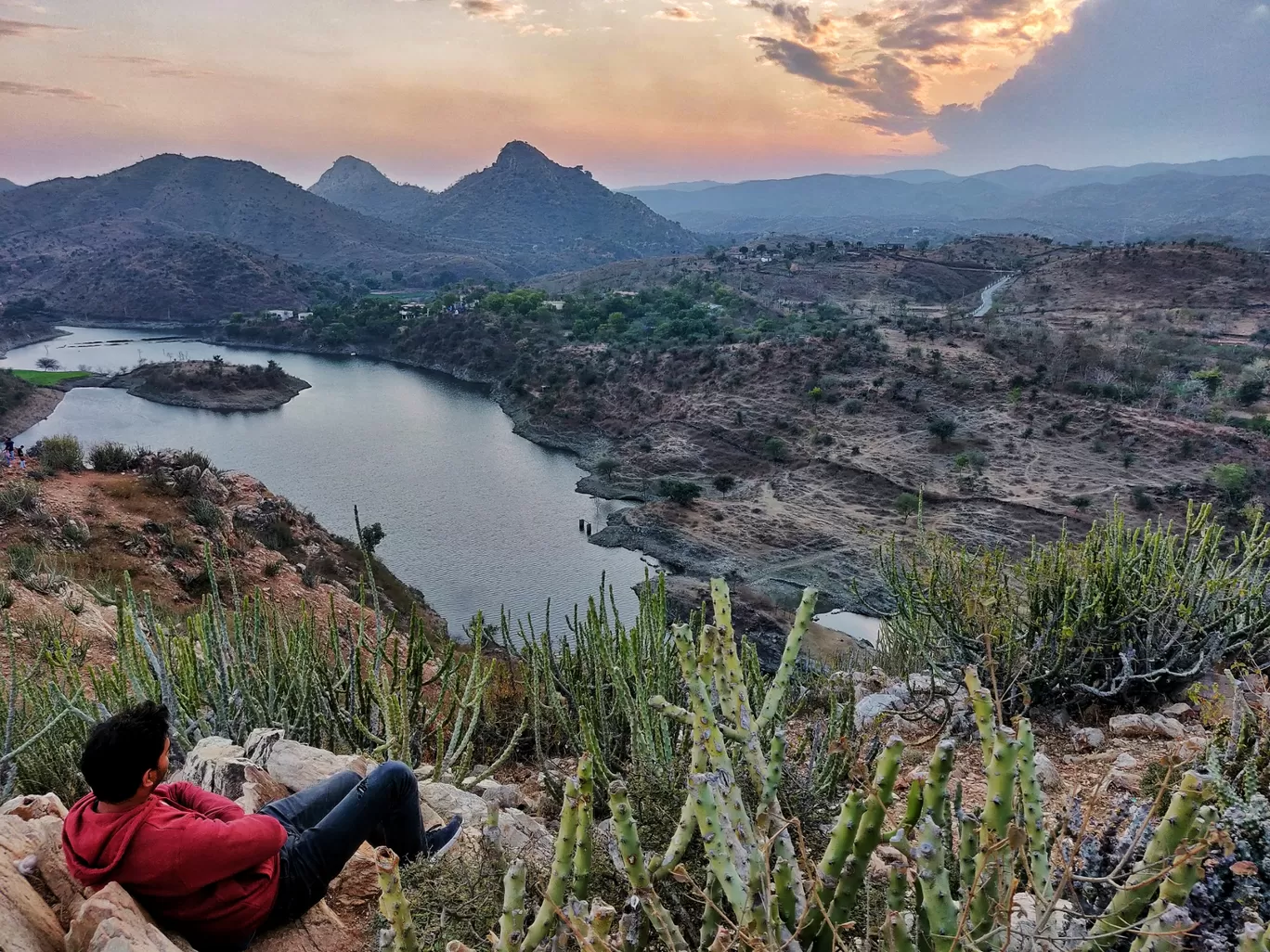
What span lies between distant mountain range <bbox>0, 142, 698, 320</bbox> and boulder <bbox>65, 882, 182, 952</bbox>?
77.1 m

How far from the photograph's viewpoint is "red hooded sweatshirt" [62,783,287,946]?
6.73ft

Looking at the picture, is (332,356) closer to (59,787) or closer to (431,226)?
(59,787)

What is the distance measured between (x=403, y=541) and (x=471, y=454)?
1014 centimetres

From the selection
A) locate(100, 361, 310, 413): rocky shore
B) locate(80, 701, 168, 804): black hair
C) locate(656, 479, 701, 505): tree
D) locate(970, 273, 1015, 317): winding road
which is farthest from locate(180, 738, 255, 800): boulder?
locate(970, 273, 1015, 317): winding road

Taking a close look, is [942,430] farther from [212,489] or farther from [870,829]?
[870,829]

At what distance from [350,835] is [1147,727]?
414 cm

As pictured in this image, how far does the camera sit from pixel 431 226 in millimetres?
161875

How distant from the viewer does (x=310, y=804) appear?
106 inches

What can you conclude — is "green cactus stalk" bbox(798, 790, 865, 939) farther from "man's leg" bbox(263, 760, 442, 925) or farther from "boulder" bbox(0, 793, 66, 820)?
"boulder" bbox(0, 793, 66, 820)

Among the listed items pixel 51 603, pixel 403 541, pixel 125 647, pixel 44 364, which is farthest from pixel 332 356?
pixel 125 647

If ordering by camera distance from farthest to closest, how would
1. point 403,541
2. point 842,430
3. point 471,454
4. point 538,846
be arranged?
point 471,454, point 842,430, point 403,541, point 538,846

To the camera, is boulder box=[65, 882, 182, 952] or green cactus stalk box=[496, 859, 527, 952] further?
boulder box=[65, 882, 182, 952]

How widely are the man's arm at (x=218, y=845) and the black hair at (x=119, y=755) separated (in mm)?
185

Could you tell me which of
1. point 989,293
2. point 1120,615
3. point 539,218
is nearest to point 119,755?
point 1120,615
